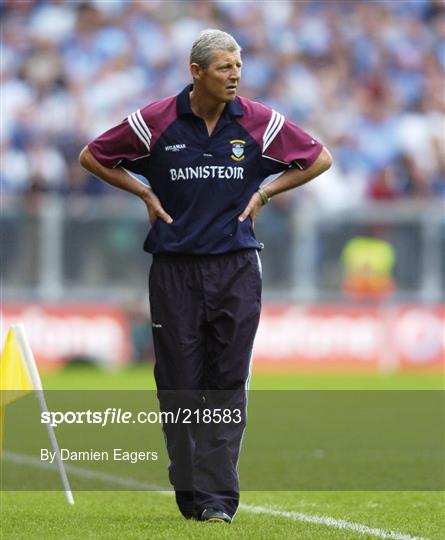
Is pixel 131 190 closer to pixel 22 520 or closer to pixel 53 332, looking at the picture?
pixel 22 520

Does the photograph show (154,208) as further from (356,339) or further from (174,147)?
(356,339)

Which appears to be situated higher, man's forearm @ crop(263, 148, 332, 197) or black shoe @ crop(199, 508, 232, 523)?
man's forearm @ crop(263, 148, 332, 197)

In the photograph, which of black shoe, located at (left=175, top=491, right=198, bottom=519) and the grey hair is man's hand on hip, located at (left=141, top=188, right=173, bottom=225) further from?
black shoe, located at (left=175, top=491, right=198, bottom=519)

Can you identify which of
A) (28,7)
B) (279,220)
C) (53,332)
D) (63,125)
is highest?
(28,7)

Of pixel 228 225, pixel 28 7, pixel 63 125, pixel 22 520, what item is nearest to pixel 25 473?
pixel 22 520

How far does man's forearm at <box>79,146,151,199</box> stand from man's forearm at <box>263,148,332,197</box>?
64 cm

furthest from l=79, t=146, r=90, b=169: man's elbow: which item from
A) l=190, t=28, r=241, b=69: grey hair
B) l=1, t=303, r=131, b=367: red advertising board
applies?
l=1, t=303, r=131, b=367: red advertising board

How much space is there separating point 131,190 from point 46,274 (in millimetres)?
12476

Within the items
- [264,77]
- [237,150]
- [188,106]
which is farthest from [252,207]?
[264,77]

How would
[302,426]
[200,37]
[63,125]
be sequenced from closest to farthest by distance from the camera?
[200,37] → [302,426] → [63,125]

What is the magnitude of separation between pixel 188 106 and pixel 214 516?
1.98 m

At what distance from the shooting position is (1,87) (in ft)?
71.4

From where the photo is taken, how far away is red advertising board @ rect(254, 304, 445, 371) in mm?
20828

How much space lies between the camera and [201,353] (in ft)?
23.5
